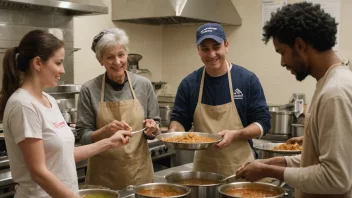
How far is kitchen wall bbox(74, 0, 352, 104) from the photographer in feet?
14.1

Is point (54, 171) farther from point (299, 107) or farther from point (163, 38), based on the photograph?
point (163, 38)

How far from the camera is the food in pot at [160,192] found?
1.89 meters

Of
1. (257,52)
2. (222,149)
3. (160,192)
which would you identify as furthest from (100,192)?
(257,52)

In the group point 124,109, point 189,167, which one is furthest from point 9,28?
point 189,167

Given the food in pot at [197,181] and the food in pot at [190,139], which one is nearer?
the food in pot at [197,181]

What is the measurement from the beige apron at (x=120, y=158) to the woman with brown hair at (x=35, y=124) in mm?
633

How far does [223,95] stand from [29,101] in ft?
4.06

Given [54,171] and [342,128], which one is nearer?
[342,128]

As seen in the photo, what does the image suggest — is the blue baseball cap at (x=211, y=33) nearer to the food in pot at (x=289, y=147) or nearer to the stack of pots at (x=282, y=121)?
the food in pot at (x=289, y=147)

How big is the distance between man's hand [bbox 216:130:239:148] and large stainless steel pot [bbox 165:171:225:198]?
0.60ft

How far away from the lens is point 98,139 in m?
2.32

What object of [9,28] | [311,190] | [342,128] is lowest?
[311,190]

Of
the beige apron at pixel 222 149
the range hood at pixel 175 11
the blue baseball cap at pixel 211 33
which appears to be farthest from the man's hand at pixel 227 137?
the range hood at pixel 175 11

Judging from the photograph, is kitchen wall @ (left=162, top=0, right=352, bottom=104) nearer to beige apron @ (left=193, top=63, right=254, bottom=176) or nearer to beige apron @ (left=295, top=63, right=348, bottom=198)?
beige apron @ (left=193, top=63, right=254, bottom=176)
